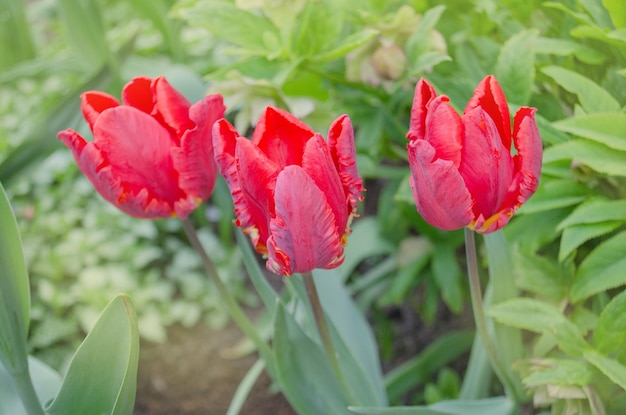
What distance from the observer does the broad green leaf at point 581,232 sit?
2.61ft

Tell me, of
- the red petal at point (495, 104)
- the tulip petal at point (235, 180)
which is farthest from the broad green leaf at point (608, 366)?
the tulip petal at point (235, 180)

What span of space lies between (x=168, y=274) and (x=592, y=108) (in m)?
1.24

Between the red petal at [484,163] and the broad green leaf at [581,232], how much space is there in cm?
16

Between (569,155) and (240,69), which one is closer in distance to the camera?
(569,155)

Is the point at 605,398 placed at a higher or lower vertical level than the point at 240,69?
lower

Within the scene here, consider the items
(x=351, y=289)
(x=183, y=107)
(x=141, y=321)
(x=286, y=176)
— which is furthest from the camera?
(x=141, y=321)

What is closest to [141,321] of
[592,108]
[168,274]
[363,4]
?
[168,274]

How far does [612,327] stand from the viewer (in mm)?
771

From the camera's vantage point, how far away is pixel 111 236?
6.17ft

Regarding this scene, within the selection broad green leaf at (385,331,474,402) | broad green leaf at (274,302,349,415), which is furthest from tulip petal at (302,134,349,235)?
broad green leaf at (385,331,474,402)

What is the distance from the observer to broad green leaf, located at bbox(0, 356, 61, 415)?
2.73ft

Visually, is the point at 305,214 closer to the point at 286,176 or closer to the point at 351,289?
the point at 286,176

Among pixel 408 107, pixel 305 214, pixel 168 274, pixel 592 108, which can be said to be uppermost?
pixel 305 214

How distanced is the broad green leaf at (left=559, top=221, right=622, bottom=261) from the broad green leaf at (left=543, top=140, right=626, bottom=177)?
6 centimetres
